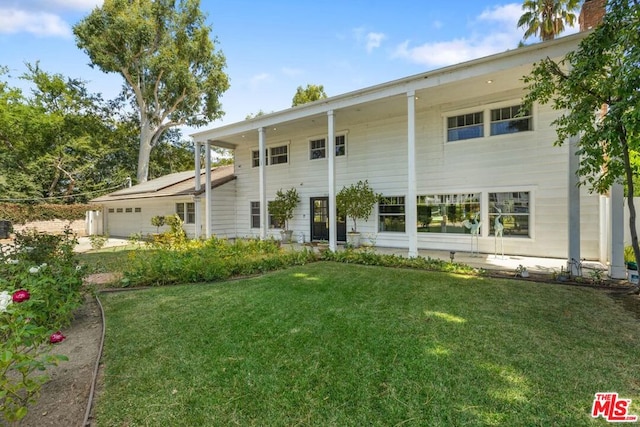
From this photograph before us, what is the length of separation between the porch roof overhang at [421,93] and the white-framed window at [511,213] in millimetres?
2896

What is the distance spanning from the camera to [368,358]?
2.96m

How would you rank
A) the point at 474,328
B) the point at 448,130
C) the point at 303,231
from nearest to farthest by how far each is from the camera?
the point at 474,328 < the point at 448,130 < the point at 303,231

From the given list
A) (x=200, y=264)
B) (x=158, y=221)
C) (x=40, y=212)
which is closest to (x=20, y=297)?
(x=200, y=264)

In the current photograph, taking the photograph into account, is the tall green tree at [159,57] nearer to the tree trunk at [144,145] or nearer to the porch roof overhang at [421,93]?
the tree trunk at [144,145]

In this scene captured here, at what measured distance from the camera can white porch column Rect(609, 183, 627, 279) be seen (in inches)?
226

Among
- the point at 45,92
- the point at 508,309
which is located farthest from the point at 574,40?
the point at 45,92

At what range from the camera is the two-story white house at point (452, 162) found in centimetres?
752

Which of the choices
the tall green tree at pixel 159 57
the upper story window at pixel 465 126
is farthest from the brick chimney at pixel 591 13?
the tall green tree at pixel 159 57

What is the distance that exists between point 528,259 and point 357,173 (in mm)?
6003

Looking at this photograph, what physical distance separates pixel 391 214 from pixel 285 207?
4456 mm

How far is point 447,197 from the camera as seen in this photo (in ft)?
31.8

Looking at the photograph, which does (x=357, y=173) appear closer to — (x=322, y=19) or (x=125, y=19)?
(x=322, y=19)

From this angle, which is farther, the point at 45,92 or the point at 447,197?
the point at 45,92

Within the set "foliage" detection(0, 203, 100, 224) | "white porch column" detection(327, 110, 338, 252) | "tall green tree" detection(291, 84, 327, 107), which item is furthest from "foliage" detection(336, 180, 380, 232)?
"foliage" detection(0, 203, 100, 224)
